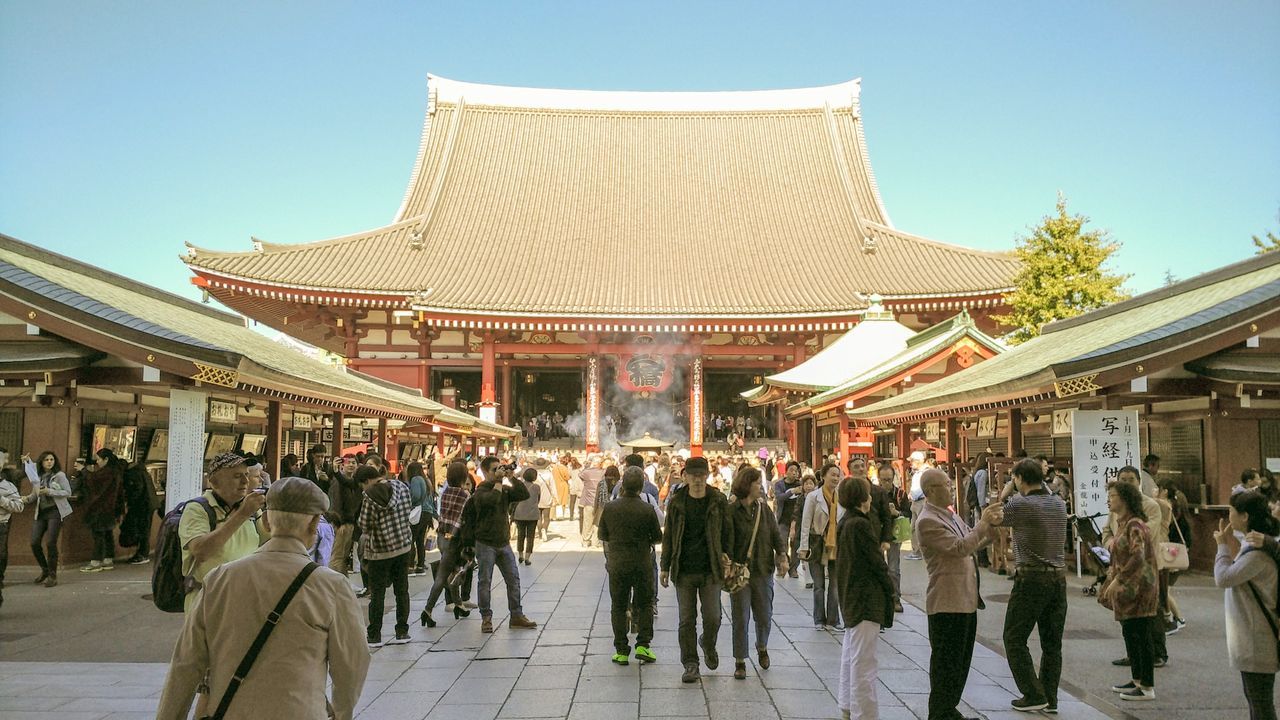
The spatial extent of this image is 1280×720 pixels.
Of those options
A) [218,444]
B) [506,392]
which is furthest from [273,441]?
[506,392]

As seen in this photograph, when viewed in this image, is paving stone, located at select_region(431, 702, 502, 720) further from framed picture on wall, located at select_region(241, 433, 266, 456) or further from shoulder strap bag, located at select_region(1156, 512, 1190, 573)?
framed picture on wall, located at select_region(241, 433, 266, 456)

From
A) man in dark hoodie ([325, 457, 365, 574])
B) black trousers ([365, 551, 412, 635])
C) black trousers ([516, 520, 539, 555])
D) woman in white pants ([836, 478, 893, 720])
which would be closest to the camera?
woman in white pants ([836, 478, 893, 720])

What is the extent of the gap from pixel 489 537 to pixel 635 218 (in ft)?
77.9

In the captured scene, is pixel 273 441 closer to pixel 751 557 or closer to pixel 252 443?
pixel 252 443

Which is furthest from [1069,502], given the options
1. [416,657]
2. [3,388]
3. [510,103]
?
[510,103]

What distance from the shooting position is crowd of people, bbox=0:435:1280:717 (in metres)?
3.08

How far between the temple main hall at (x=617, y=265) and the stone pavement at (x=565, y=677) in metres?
11.7

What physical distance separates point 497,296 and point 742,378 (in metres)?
10.2

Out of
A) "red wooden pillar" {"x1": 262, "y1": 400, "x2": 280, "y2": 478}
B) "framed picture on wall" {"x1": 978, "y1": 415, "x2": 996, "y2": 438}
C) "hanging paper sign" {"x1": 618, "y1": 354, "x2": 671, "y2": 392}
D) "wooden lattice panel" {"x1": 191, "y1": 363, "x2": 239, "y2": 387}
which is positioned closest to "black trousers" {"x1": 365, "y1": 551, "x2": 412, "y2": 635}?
"wooden lattice panel" {"x1": 191, "y1": 363, "x2": 239, "y2": 387}


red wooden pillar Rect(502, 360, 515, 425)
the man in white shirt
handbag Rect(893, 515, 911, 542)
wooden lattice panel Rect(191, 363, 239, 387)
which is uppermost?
red wooden pillar Rect(502, 360, 515, 425)

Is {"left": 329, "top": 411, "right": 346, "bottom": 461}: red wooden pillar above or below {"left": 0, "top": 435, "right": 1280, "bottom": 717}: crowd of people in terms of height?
above

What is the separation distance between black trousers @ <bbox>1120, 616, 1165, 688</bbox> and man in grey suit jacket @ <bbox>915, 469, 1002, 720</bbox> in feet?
4.48

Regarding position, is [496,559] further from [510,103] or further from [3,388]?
[510,103]

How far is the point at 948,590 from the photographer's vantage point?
17.7 ft
